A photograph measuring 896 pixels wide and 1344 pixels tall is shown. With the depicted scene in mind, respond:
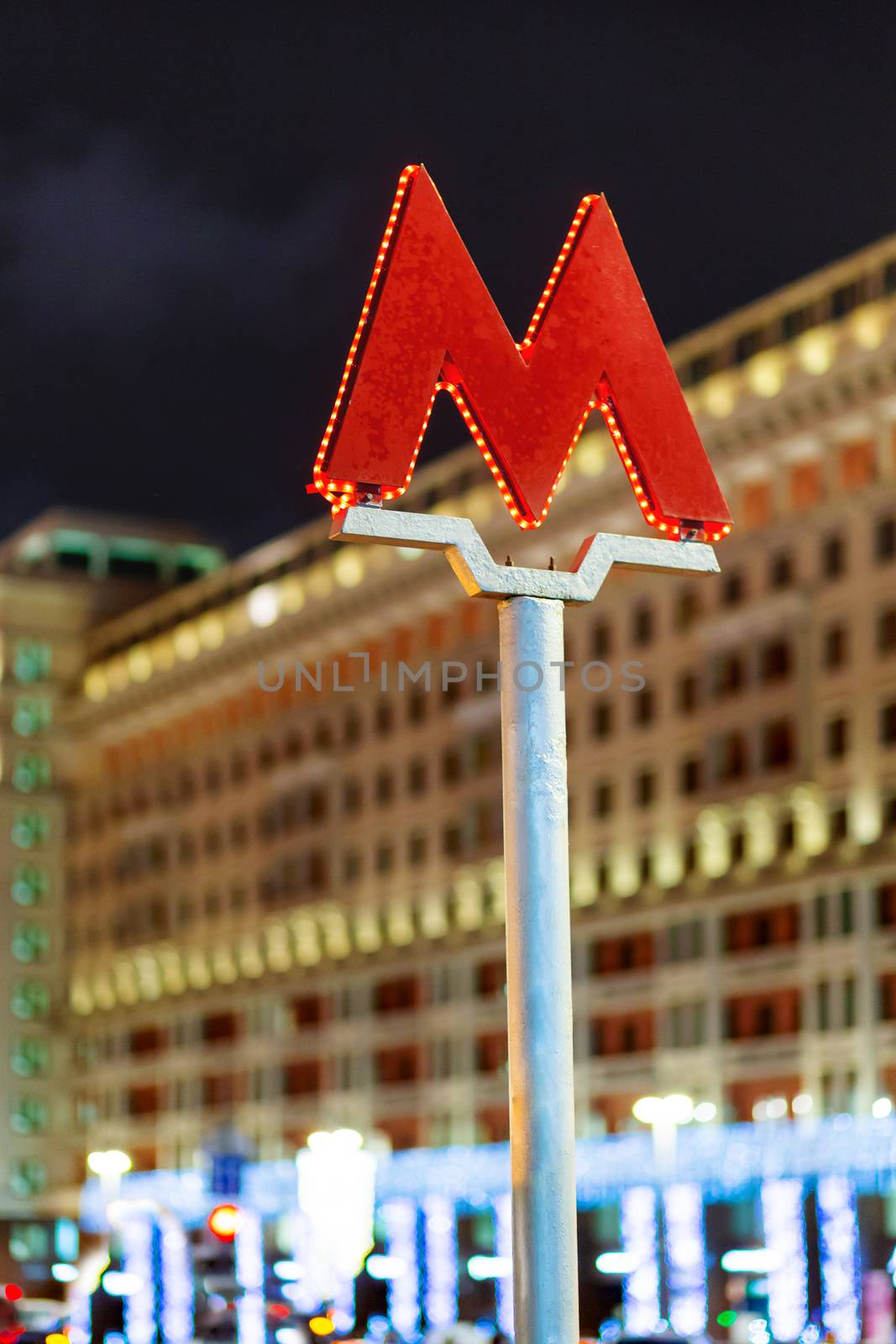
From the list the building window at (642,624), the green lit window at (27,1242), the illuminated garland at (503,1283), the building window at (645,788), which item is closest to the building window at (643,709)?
the building window at (645,788)

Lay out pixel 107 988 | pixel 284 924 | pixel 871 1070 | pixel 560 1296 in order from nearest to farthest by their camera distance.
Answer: pixel 560 1296
pixel 871 1070
pixel 284 924
pixel 107 988

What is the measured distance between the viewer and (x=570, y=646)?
79438mm

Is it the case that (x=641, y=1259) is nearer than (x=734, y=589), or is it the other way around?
(x=641, y=1259)

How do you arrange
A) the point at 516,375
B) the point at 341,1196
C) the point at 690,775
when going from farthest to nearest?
the point at 690,775 < the point at 341,1196 < the point at 516,375

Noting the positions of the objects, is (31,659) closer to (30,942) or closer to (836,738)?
(30,942)

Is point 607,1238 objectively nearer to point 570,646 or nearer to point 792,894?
point 792,894

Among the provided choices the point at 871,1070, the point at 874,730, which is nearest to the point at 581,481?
the point at 874,730

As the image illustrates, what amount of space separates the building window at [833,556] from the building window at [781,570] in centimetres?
135

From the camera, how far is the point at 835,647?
223ft

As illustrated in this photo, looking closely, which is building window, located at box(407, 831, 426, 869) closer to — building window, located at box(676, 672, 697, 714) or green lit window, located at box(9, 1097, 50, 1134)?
building window, located at box(676, 672, 697, 714)

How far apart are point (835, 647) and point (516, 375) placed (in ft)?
187

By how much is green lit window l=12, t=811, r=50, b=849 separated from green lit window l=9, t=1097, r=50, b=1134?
39.2 ft

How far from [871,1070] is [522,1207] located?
5396 cm

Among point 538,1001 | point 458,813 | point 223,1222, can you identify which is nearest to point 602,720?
point 458,813
